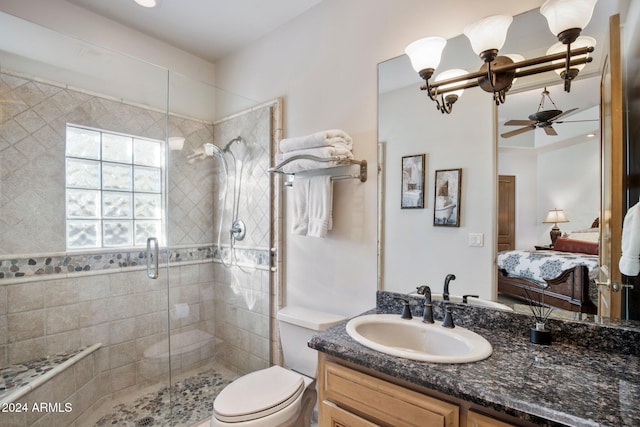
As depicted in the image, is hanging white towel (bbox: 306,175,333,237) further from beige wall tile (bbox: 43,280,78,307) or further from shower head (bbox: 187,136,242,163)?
beige wall tile (bbox: 43,280,78,307)

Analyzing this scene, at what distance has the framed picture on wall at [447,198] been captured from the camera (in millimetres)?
1506

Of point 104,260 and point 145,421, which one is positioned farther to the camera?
point 104,260

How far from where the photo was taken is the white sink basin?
109 centimetres

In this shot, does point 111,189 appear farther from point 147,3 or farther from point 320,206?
point 320,206

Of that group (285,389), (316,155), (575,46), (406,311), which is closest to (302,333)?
(285,389)

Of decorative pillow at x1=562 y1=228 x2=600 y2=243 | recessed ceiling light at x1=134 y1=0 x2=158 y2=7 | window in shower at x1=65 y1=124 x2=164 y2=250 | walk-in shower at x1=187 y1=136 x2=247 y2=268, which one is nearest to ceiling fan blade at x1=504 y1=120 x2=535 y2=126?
decorative pillow at x1=562 y1=228 x2=600 y2=243

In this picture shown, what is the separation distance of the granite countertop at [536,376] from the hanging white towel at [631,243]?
26cm

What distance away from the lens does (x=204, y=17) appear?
7.23 feet

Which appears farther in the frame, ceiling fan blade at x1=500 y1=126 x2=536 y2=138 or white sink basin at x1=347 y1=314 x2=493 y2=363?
ceiling fan blade at x1=500 y1=126 x2=536 y2=138

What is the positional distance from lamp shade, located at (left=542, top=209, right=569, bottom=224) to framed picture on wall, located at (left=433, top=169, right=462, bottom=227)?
1.15 feet

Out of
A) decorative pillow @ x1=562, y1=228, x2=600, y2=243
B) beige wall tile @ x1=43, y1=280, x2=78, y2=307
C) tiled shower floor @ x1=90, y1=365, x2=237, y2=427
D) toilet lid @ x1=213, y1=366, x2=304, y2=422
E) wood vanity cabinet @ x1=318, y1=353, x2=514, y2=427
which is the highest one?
decorative pillow @ x1=562, y1=228, x2=600, y2=243

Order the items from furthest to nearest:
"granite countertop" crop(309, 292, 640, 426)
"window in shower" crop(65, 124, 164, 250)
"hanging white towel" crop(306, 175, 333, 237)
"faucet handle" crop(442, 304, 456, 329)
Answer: "window in shower" crop(65, 124, 164, 250) → "hanging white towel" crop(306, 175, 333, 237) → "faucet handle" crop(442, 304, 456, 329) → "granite countertop" crop(309, 292, 640, 426)

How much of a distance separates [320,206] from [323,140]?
0.39 m

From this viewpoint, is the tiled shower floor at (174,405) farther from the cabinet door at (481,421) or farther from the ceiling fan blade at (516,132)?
the ceiling fan blade at (516,132)
